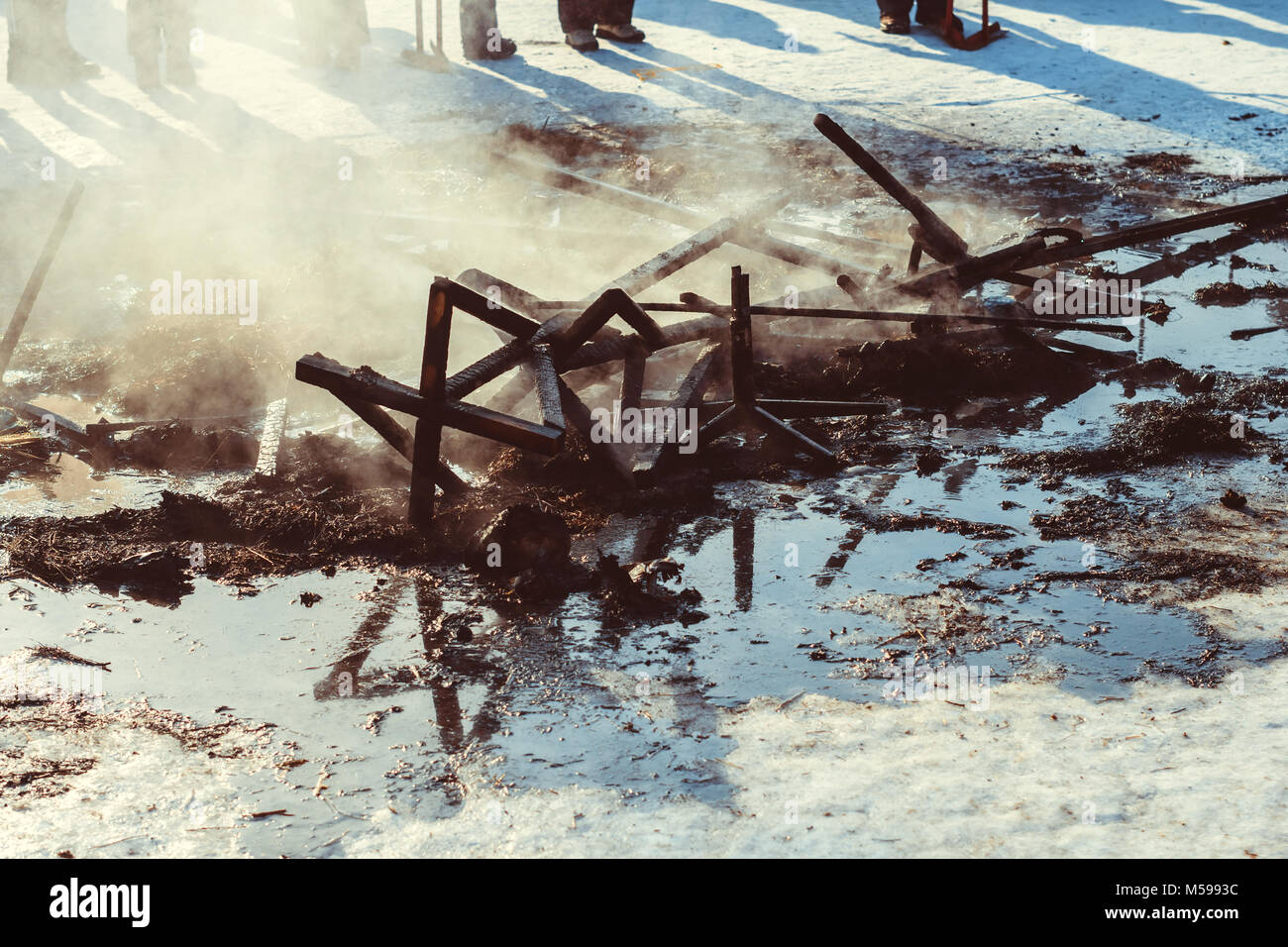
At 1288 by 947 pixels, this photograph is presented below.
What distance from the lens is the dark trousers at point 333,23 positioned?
13.6 m

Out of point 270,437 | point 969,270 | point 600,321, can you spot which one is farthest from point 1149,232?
point 270,437

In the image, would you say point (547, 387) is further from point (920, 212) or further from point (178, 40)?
point (178, 40)

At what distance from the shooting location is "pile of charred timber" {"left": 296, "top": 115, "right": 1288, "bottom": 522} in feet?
18.2

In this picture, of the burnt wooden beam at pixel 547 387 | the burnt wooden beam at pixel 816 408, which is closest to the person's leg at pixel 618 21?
the burnt wooden beam at pixel 816 408

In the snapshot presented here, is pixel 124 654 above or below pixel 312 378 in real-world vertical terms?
below

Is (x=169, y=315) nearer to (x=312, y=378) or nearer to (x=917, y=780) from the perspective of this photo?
(x=312, y=378)

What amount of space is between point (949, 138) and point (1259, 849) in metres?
9.27

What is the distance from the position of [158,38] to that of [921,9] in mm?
9336

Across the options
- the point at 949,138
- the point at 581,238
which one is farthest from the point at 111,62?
the point at 949,138

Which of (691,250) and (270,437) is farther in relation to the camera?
(691,250)

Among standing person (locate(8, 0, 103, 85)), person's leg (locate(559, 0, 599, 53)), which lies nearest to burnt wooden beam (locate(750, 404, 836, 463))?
person's leg (locate(559, 0, 599, 53))

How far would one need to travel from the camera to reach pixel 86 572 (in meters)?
5.33

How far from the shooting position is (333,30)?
45.1 ft

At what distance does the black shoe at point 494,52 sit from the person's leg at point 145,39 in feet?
11.7
